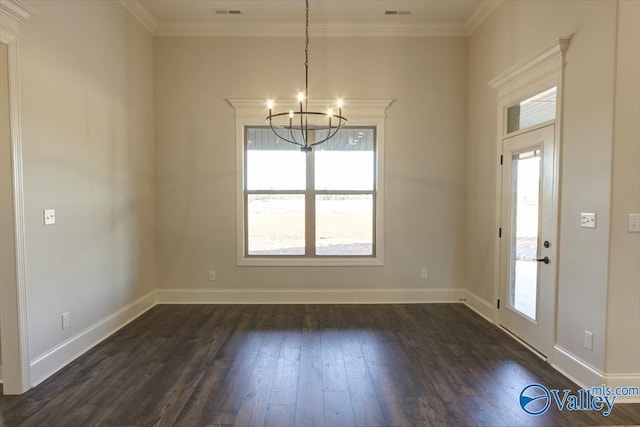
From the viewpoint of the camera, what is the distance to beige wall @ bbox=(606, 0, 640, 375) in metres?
2.28

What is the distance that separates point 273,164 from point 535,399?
3879 mm

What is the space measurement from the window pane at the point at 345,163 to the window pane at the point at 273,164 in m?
0.28

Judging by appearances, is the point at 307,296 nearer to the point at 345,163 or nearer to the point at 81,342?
the point at 345,163

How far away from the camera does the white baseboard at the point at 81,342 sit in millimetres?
2637

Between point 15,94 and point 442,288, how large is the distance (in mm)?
5029

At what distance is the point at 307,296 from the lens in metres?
4.60

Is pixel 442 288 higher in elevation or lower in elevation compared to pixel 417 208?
lower

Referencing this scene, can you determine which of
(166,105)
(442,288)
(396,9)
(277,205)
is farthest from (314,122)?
(442,288)

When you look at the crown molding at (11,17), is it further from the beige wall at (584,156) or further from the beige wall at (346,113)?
the beige wall at (584,156)

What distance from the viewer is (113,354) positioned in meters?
3.11

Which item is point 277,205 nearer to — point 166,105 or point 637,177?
point 166,105

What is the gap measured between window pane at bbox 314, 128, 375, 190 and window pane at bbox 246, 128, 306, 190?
11.0 inches

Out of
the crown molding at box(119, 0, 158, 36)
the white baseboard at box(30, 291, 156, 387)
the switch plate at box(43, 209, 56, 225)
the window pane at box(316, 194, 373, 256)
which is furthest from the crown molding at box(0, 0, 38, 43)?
the window pane at box(316, 194, 373, 256)

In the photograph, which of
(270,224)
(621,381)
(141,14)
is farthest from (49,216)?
(621,381)
